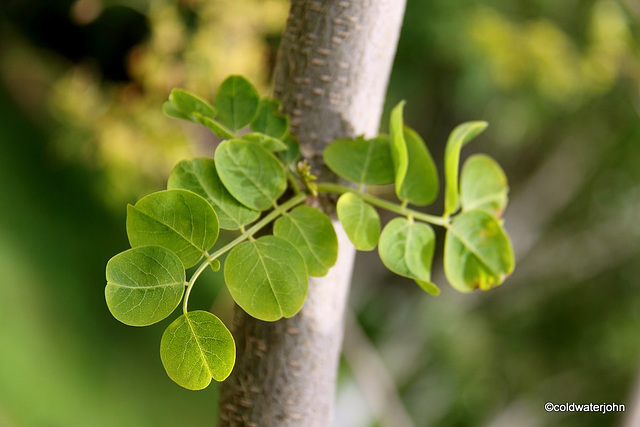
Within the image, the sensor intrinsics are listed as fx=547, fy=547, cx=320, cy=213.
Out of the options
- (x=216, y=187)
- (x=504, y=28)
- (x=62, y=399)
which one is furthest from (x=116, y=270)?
(x=504, y=28)

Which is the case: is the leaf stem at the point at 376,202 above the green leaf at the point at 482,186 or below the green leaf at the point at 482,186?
below

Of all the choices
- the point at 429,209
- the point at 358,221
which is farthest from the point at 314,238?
the point at 429,209

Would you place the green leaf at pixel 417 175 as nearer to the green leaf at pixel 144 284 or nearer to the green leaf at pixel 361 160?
the green leaf at pixel 361 160

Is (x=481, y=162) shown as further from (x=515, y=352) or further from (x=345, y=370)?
(x=515, y=352)

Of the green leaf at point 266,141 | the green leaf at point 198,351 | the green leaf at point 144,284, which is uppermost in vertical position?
the green leaf at point 266,141

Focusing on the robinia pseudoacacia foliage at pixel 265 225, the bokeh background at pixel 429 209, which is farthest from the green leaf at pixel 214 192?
the bokeh background at pixel 429 209

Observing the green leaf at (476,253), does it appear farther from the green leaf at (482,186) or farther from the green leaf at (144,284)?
the green leaf at (144,284)

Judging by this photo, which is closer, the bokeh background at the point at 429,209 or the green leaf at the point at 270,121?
the green leaf at the point at 270,121
